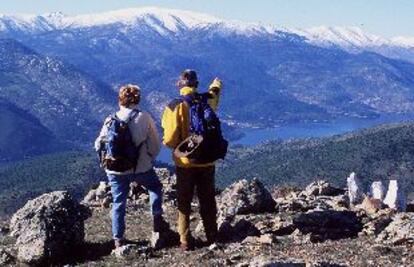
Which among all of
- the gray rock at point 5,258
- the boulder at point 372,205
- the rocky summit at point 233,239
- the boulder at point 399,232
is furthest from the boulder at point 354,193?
the gray rock at point 5,258

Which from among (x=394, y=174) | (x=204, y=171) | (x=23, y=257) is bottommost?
(x=394, y=174)

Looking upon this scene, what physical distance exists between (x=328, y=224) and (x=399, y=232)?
1.67m

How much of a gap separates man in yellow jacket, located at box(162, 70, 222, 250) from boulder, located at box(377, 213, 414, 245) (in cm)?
318

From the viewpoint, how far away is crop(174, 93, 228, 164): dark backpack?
1257cm

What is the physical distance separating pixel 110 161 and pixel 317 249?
4049mm

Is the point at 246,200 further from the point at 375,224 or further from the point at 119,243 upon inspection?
the point at 119,243

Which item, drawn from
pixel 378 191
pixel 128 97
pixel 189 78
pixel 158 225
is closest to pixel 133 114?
pixel 128 97

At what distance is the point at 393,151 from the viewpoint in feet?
615

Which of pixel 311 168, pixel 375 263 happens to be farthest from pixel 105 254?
pixel 311 168

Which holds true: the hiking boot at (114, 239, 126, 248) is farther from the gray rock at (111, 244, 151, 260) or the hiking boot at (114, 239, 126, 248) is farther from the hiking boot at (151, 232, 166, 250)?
the hiking boot at (151, 232, 166, 250)

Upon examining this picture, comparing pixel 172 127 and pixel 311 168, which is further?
pixel 311 168

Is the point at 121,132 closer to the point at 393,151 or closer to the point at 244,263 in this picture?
the point at 244,263

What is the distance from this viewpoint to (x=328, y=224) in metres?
14.0

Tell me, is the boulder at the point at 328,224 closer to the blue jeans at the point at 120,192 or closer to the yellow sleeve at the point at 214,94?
the yellow sleeve at the point at 214,94
